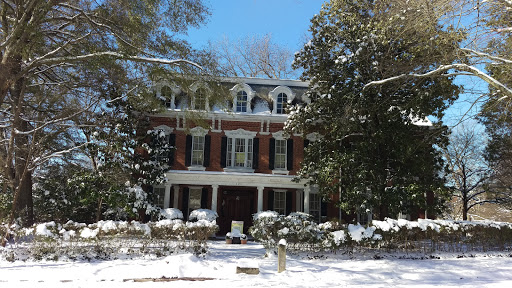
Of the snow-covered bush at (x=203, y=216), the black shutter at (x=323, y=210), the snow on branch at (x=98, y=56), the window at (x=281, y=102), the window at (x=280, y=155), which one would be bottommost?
the snow-covered bush at (x=203, y=216)

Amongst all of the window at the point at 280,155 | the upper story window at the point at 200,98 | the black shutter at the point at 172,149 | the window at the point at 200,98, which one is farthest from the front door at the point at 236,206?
the window at the point at 200,98

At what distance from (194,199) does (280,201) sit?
471 centimetres

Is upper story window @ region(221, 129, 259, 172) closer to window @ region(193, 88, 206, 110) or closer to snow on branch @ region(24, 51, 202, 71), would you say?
window @ region(193, 88, 206, 110)

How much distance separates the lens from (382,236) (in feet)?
39.1

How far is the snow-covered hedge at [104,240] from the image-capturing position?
412 inches

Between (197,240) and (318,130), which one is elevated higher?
(318,130)

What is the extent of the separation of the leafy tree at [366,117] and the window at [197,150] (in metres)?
5.28

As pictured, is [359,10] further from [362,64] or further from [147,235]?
[147,235]

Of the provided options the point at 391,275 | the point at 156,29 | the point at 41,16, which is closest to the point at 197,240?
the point at 391,275

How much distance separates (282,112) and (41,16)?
12945 mm

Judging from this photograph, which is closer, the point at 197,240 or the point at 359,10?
the point at 197,240

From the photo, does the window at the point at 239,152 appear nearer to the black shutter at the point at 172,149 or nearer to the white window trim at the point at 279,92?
the white window trim at the point at 279,92

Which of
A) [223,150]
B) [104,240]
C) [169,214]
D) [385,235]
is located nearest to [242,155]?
[223,150]

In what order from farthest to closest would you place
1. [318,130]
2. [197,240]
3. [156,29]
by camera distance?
[318,130], [197,240], [156,29]
